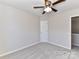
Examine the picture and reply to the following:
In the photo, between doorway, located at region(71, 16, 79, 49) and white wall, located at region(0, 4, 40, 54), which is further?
doorway, located at region(71, 16, 79, 49)

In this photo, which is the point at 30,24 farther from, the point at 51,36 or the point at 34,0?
the point at 34,0

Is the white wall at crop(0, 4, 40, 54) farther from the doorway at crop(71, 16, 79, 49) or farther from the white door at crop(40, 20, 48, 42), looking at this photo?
the doorway at crop(71, 16, 79, 49)

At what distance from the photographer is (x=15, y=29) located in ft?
14.7

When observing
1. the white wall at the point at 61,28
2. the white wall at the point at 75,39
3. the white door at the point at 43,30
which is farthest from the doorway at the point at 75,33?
the white door at the point at 43,30

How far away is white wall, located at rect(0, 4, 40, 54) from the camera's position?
3824 millimetres

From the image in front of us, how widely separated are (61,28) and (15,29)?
9.89 ft

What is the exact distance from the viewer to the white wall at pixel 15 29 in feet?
12.5

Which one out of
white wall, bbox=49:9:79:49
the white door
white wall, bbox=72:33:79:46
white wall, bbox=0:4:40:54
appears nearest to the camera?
white wall, bbox=0:4:40:54

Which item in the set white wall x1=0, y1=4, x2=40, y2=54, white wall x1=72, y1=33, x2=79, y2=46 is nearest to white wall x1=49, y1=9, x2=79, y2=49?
white wall x1=72, y1=33, x2=79, y2=46

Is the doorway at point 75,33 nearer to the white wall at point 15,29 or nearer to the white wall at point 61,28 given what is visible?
the white wall at point 61,28

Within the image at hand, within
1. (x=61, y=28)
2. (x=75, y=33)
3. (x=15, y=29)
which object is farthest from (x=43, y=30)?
(x=15, y=29)

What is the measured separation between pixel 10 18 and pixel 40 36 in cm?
367

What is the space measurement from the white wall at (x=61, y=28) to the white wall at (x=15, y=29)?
1.55 m

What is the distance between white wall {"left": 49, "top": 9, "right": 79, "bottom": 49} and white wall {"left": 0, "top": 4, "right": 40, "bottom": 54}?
5.10 feet
